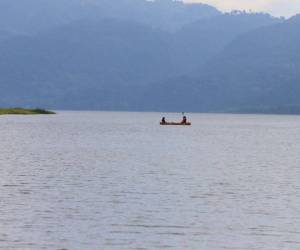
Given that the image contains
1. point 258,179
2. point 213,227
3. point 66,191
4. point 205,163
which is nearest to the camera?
point 213,227

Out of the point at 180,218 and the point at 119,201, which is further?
the point at 119,201

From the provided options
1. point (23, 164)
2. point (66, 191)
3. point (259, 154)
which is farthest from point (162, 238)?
point (259, 154)

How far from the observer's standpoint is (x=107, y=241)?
4131cm

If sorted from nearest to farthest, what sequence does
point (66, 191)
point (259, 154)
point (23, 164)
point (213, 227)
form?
point (213, 227) < point (66, 191) < point (23, 164) < point (259, 154)

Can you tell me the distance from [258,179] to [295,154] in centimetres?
4200

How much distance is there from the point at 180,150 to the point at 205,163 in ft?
87.4

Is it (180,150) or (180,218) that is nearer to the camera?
(180,218)

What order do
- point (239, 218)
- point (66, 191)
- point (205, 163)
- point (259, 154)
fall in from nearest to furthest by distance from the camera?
point (239, 218)
point (66, 191)
point (205, 163)
point (259, 154)

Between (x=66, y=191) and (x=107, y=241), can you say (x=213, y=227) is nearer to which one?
(x=107, y=241)

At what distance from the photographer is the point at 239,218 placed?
4919 cm

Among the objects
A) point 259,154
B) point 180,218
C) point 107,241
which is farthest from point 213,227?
point 259,154

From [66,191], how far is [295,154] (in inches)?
2363

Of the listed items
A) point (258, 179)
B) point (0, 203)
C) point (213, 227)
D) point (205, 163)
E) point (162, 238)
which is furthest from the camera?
point (205, 163)

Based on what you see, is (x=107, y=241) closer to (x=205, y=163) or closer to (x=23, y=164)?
(x=23, y=164)
